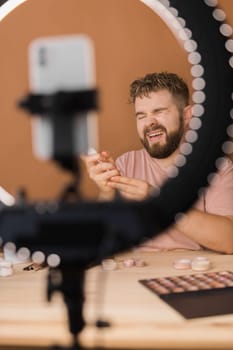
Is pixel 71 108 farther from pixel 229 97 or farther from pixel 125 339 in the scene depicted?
pixel 125 339

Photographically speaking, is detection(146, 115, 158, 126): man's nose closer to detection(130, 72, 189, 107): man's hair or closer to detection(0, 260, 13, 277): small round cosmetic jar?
detection(130, 72, 189, 107): man's hair

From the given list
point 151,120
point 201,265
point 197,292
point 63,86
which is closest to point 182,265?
point 201,265

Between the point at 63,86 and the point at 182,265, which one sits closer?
the point at 63,86

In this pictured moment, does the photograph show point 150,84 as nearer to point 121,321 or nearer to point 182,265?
point 182,265

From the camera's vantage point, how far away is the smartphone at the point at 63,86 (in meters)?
0.40

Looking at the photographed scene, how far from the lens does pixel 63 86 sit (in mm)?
396

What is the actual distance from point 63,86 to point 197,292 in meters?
0.80

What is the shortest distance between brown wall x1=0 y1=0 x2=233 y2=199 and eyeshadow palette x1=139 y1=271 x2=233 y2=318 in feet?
1.00

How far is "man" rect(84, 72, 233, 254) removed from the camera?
53cm

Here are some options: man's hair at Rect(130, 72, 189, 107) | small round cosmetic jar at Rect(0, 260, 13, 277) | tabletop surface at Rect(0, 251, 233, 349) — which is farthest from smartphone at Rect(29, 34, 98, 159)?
small round cosmetic jar at Rect(0, 260, 13, 277)

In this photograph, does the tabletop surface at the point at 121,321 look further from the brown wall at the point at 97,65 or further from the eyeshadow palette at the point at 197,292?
the brown wall at the point at 97,65

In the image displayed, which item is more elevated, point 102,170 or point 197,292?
point 102,170

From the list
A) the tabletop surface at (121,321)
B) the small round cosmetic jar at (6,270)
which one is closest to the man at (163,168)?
the tabletop surface at (121,321)

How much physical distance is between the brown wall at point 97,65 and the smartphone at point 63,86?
0.05 feet
